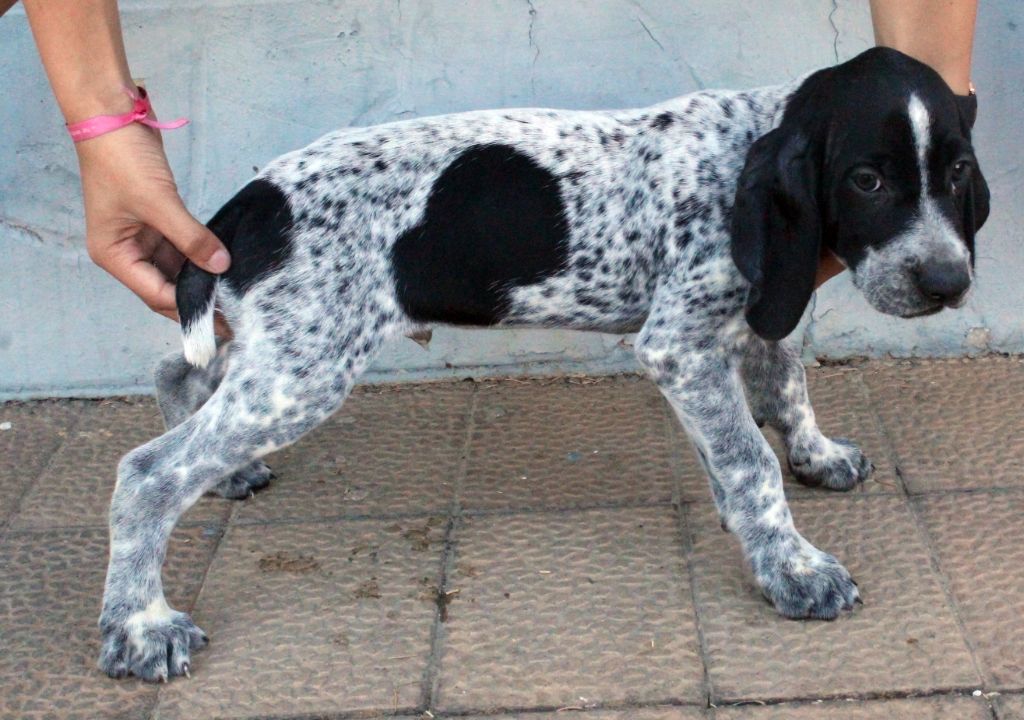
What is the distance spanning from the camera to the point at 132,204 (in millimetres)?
3098

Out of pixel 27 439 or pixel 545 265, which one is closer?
pixel 545 265

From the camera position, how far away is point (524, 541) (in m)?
3.54

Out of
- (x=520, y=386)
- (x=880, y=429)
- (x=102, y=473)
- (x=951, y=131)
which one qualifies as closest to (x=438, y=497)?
(x=520, y=386)

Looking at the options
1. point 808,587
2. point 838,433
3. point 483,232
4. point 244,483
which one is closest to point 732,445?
point 808,587

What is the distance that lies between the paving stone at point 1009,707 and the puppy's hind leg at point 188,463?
5.79 ft

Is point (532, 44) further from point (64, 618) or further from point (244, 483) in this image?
point (64, 618)

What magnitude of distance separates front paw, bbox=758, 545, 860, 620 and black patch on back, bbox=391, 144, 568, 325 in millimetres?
986

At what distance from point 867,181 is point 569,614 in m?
1.32

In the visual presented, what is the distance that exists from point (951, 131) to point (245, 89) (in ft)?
8.10

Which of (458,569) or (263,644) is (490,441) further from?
(263,644)

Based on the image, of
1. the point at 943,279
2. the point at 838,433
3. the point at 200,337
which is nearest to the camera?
the point at 943,279

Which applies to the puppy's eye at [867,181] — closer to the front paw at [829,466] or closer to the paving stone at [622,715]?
the front paw at [829,466]

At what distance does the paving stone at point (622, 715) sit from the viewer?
2.77m

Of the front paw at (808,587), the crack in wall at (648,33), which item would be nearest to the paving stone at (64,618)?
the front paw at (808,587)
